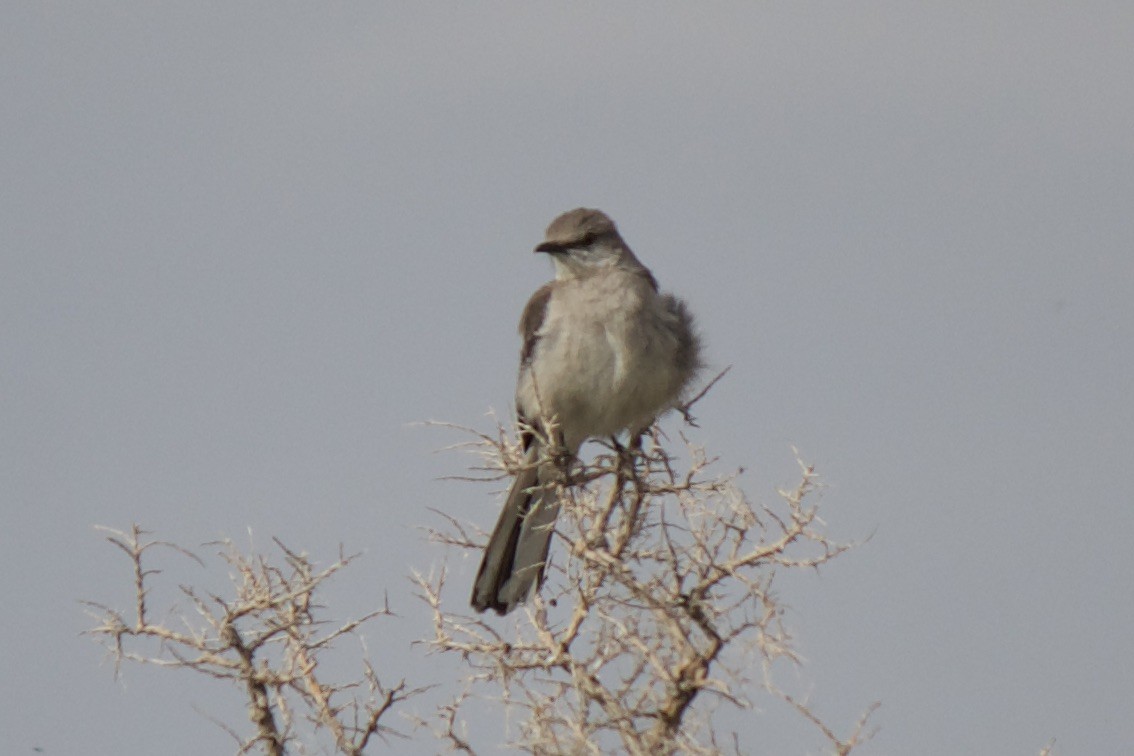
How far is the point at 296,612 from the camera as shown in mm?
4562

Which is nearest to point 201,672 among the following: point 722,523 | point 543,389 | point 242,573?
point 242,573

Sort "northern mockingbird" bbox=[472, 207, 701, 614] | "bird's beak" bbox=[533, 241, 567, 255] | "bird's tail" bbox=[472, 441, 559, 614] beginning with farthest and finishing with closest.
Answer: "bird's beak" bbox=[533, 241, 567, 255] → "northern mockingbird" bbox=[472, 207, 701, 614] → "bird's tail" bbox=[472, 441, 559, 614]

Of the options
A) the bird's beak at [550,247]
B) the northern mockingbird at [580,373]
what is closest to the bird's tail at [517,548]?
the northern mockingbird at [580,373]

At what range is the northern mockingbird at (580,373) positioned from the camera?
672 cm

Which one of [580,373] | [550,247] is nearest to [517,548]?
[580,373]

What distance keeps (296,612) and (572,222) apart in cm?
349

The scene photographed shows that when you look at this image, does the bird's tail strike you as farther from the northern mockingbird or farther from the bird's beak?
the bird's beak

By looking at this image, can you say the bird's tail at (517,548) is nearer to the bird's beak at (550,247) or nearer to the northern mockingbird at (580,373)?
the northern mockingbird at (580,373)

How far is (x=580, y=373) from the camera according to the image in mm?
6965

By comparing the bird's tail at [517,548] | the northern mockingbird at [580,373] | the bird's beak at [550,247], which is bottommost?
the bird's tail at [517,548]

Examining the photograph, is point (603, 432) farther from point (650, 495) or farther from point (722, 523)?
point (722, 523)

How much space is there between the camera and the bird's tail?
655cm

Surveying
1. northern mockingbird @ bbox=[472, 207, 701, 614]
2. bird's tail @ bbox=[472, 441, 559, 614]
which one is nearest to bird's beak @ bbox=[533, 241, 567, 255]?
northern mockingbird @ bbox=[472, 207, 701, 614]

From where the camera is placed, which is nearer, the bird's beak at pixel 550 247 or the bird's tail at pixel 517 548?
the bird's tail at pixel 517 548
